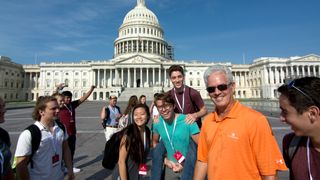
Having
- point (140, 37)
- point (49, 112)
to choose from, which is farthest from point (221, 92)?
point (140, 37)

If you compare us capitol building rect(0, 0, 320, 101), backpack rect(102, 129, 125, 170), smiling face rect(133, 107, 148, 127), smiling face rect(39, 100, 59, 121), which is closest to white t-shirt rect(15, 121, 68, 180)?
smiling face rect(39, 100, 59, 121)

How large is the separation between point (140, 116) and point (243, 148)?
1691 millimetres

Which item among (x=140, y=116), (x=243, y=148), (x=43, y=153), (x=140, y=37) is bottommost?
(x=43, y=153)

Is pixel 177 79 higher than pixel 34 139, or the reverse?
pixel 177 79

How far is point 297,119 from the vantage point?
2.05 m

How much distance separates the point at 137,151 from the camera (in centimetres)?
347

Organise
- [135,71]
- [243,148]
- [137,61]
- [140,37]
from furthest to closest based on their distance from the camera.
→ 1. [140,37]
2. [135,71]
3. [137,61]
4. [243,148]

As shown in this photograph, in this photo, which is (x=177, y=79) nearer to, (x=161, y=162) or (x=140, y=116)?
(x=140, y=116)

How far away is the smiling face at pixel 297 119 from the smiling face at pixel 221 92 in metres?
0.56

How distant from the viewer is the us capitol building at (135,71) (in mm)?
87312

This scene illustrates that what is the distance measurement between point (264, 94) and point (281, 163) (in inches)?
3817

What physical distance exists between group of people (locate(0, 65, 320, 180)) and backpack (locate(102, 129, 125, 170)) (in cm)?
7

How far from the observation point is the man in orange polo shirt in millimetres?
2240

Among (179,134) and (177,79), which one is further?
(177,79)
